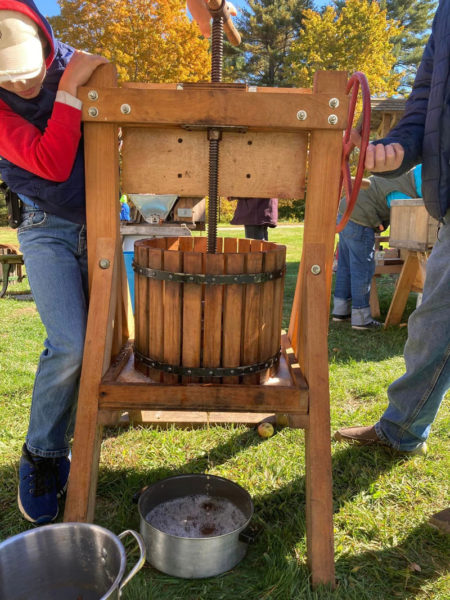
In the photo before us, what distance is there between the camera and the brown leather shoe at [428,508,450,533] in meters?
1.98

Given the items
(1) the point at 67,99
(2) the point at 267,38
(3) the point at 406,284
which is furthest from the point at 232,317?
(2) the point at 267,38

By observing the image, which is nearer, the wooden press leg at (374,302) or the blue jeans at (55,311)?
the blue jeans at (55,311)

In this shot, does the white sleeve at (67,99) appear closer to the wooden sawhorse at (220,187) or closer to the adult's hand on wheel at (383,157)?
the wooden sawhorse at (220,187)

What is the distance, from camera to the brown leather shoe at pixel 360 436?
2590 mm

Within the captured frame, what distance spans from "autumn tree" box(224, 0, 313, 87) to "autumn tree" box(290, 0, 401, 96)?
7.70m

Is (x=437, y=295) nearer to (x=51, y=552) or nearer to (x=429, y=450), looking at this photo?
(x=429, y=450)

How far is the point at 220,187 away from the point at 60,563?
1.27 metres

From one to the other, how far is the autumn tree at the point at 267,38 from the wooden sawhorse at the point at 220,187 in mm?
30171

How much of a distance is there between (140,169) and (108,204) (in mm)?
173

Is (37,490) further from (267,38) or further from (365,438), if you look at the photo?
(267,38)

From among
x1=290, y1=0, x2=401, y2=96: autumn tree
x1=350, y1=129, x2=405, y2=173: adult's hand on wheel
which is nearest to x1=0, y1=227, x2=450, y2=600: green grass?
x1=350, y1=129, x2=405, y2=173: adult's hand on wheel

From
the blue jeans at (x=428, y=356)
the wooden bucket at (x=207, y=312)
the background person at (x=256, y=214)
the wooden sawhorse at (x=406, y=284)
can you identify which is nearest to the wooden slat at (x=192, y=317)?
the wooden bucket at (x=207, y=312)

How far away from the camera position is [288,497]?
87.4 inches

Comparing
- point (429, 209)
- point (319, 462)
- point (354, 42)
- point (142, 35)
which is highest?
point (354, 42)
